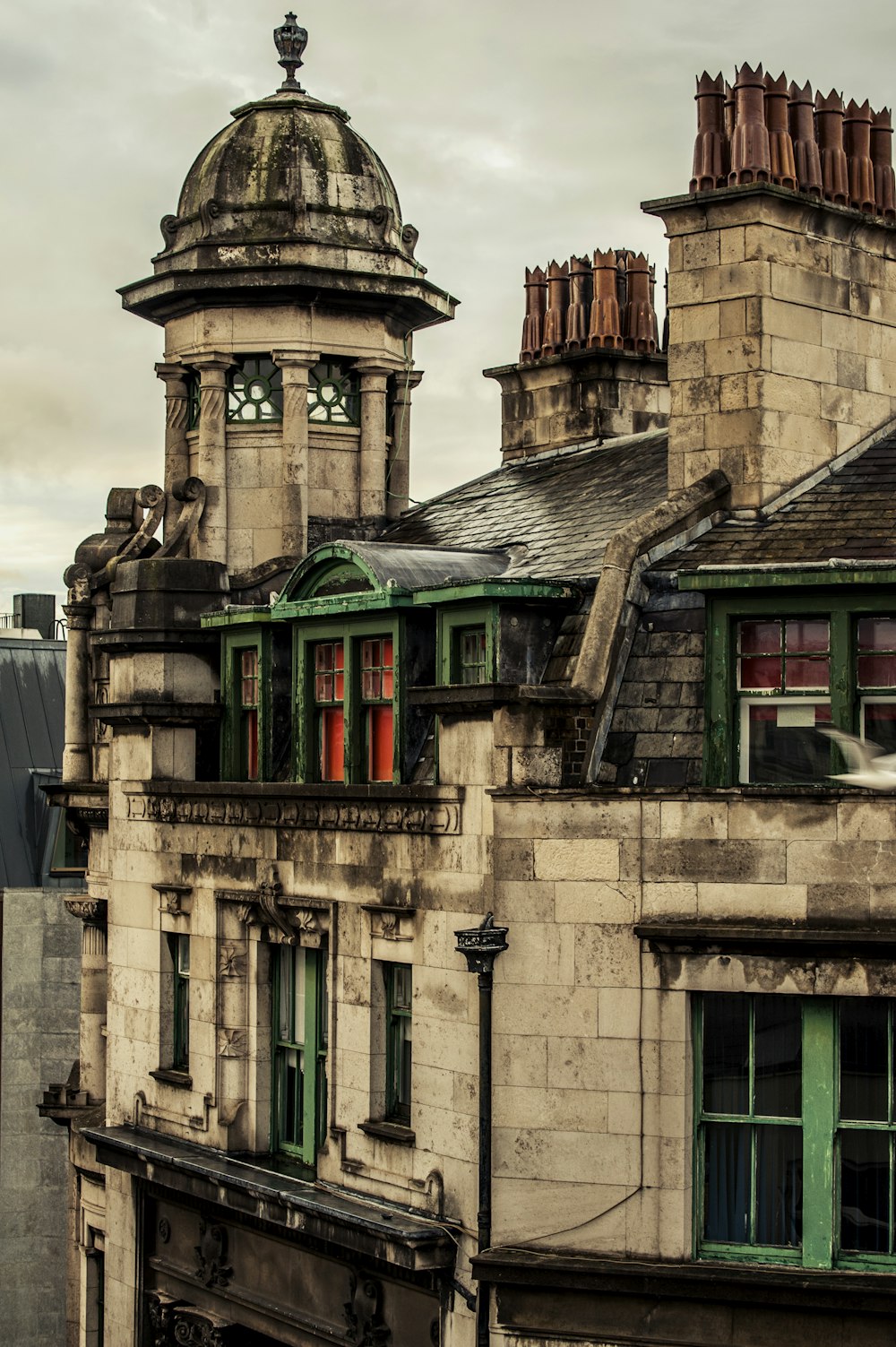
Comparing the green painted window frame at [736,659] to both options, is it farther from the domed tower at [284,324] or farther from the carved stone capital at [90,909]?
the carved stone capital at [90,909]

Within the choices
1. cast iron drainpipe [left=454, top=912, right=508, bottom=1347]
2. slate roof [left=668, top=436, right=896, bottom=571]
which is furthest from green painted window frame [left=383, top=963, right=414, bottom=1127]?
slate roof [left=668, top=436, right=896, bottom=571]

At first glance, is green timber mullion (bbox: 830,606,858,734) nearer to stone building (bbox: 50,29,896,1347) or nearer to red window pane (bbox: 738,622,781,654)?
stone building (bbox: 50,29,896,1347)

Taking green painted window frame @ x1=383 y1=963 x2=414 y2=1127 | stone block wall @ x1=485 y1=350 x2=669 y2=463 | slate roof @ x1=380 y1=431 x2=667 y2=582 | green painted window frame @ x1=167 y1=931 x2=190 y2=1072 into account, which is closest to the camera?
green painted window frame @ x1=383 y1=963 x2=414 y2=1127

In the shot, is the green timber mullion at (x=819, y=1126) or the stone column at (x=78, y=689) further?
the stone column at (x=78, y=689)

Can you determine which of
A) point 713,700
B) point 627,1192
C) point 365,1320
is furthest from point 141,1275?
point 713,700

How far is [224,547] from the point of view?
3519 centimetres

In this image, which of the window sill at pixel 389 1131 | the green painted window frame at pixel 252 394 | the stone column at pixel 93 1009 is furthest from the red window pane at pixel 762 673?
the stone column at pixel 93 1009

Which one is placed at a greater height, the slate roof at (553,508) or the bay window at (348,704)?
the slate roof at (553,508)

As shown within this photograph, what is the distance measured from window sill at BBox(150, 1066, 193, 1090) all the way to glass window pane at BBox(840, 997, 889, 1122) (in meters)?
11.1

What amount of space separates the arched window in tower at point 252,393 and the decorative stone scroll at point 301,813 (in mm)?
7064

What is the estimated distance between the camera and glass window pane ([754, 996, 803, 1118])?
22484 mm

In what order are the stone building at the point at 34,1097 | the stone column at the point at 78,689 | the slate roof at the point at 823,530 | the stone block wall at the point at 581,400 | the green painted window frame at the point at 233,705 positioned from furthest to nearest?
the stone building at the point at 34,1097
the stone block wall at the point at 581,400
the stone column at the point at 78,689
the green painted window frame at the point at 233,705
the slate roof at the point at 823,530

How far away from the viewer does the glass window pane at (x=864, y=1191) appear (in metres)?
22.2

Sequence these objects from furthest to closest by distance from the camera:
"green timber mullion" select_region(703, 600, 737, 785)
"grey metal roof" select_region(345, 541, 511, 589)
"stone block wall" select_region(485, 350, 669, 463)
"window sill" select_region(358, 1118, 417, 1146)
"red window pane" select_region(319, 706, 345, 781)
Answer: "stone block wall" select_region(485, 350, 669, 463) → "red window pane" select_region(319, 706, 345, 781) → "grey metal roof" select_region(345, 541, 511, 589) → "window sill" select_region(358, 1118, 417, 1146) → "green timber mullion" select_region(703, 600, 737, 785)
